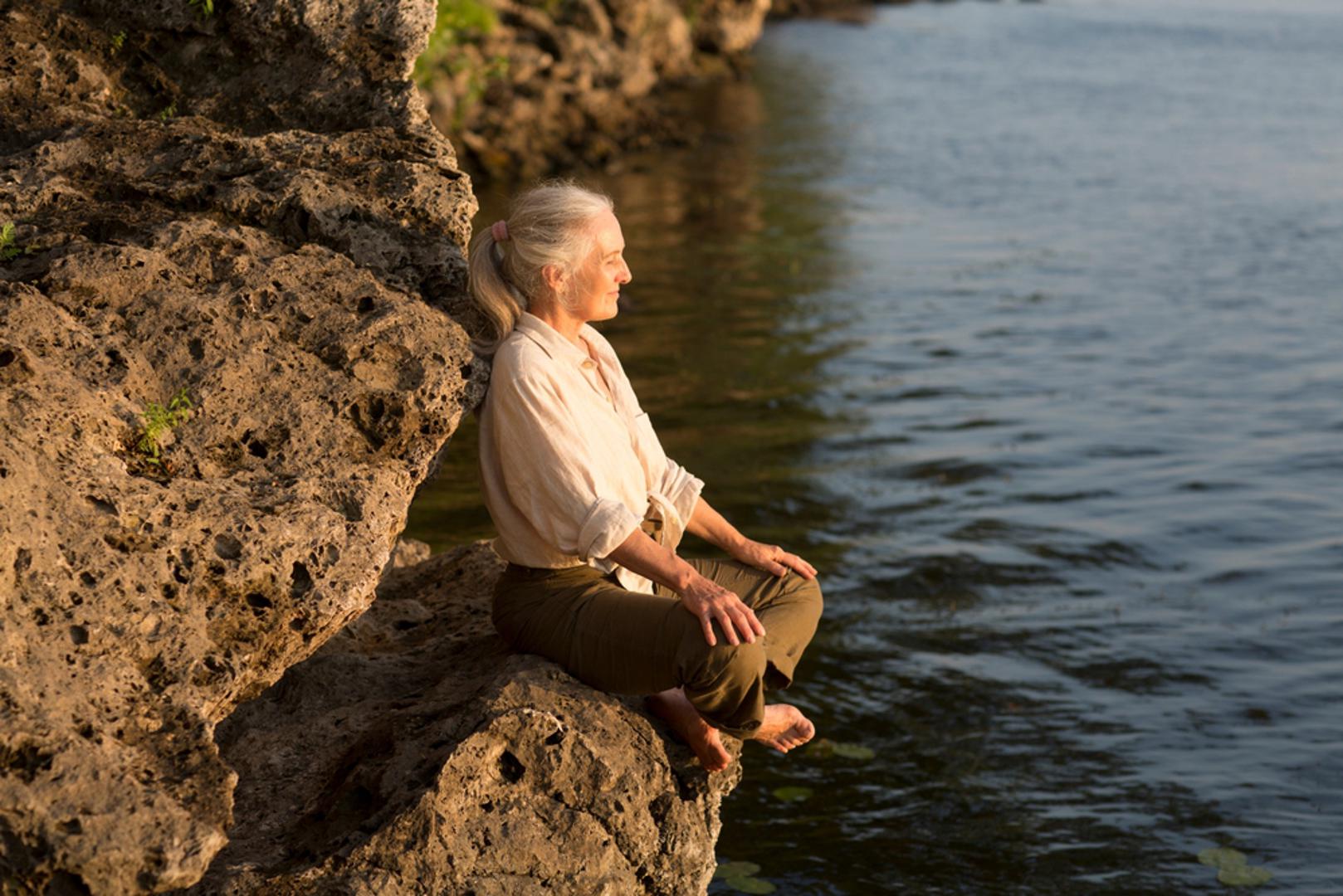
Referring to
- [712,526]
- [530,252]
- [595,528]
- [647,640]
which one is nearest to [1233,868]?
[712,526]

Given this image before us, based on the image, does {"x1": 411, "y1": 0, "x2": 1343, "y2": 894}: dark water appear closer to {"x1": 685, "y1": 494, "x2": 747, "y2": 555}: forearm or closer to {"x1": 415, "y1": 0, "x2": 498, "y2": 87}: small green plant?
{"x1": 685, "y1": 494, "x2": 747, "y2": 555}: forearm

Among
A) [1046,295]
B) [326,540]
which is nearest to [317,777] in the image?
[326,540]

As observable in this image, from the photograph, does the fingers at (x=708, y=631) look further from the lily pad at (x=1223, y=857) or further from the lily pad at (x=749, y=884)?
the lily pad at (x=1223, y=857)

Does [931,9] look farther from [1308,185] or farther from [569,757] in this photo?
[569,757]

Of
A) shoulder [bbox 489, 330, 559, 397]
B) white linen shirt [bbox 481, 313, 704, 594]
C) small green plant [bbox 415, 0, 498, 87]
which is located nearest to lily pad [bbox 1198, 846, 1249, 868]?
white linen shirt [bbox 481, 313, 704, 594]

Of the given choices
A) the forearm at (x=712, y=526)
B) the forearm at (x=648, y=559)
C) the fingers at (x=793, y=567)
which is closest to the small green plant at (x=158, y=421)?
the forearm at (x=648, y=559)

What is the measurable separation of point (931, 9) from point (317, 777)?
6560 centimetres

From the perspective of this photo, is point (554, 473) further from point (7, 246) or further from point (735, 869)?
point (735, 869)

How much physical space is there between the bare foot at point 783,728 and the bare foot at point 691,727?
0.12 metres

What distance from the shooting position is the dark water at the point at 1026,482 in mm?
6836

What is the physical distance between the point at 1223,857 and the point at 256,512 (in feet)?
14.4

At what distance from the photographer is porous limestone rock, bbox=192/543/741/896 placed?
4086 mm

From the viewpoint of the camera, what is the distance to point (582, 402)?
468 cm

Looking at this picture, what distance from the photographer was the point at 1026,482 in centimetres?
1097
